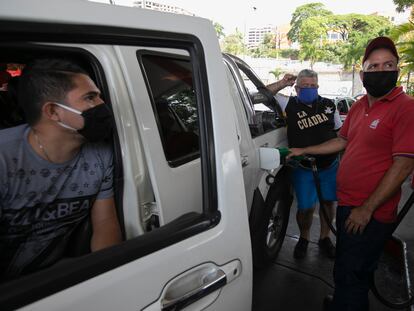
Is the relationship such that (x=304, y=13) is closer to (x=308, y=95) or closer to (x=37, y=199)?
(x=308, y=95)

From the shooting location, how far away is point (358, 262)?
223cm

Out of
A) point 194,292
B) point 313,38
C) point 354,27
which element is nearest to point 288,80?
point 194,292

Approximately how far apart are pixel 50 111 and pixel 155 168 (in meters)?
0.56

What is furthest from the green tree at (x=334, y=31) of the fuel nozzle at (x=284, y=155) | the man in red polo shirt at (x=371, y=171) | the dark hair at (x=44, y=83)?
the dark hair at (x=44, y=83)

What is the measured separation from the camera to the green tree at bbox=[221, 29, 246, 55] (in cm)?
5314

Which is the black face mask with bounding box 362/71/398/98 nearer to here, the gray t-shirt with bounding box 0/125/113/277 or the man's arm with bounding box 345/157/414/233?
the man's arm with bounding box 345/157/414/233

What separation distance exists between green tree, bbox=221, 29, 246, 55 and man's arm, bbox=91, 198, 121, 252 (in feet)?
174

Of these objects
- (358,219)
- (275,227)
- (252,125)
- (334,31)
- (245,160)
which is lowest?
(275,227)

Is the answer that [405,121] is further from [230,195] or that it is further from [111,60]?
[111,60]

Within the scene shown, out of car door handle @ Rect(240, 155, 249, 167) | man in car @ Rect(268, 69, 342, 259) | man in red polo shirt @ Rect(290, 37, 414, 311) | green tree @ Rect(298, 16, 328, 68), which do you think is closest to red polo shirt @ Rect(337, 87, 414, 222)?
man in red polo shirt @ Rect(290, 37, 414, 311)

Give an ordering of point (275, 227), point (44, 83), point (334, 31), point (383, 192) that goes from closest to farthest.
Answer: point (44, 83)
point (383, 192)
point (275, 227)
point (334, 31)

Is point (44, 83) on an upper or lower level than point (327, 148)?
upper

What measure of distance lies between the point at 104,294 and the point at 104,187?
66cm

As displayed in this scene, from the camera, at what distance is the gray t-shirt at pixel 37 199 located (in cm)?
136
